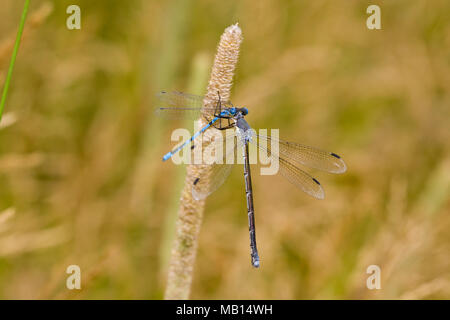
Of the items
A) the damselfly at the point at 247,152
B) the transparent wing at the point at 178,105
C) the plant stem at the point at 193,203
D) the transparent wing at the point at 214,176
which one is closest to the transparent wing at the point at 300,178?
the damselfly at the point at 247,152

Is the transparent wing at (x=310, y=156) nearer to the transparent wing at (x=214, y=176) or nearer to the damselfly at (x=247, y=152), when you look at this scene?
the damselfly at (x=247, y=152)

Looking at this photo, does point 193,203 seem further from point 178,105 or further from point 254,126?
point 254,126

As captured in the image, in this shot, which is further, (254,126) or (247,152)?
(254,126)

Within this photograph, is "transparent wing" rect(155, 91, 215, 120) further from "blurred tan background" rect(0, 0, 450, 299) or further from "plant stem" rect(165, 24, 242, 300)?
"plant stem" rect(165, 24, 242, 300)

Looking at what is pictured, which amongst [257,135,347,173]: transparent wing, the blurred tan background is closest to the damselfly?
[257,135,347,173]: transparent wing

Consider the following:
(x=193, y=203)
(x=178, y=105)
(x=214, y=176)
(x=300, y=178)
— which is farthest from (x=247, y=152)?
(x=193, y=203)

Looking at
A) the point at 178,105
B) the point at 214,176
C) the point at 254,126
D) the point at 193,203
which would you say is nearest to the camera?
the point at 193,203

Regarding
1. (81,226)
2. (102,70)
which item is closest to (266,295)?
(81,226)

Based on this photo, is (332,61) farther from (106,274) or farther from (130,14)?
(106,274)
